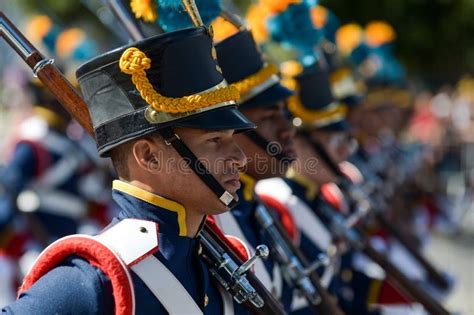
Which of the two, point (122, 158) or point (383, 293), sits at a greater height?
point (122, 158)

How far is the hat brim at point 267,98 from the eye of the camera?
4.05m

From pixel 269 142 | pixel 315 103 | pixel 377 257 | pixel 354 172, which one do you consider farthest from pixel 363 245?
pixel 354 172

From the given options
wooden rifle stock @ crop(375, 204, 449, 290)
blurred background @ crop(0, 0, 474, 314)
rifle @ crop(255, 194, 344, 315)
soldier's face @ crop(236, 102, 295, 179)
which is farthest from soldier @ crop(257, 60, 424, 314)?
blurred background @ crop(0, 0, 474, 314)

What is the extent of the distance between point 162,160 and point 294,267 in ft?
5.00

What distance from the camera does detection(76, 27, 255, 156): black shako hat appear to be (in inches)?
103

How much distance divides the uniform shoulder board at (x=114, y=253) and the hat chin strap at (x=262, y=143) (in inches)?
55.8

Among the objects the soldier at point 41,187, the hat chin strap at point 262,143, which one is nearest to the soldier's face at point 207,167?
the hat chin strap at point 262,143

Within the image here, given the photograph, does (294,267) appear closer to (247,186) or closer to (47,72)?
(247,186)

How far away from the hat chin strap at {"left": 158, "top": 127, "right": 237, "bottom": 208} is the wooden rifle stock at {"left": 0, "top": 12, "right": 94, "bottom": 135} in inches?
11.5

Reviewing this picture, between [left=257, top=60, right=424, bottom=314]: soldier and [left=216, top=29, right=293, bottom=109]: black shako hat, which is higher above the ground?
[left=216, top=29, right=293, bottom=109]: black shako hat

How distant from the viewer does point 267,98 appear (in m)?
4.07

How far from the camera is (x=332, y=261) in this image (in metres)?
4.84

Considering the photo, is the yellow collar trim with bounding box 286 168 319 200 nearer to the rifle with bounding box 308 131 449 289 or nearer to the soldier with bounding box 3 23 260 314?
the rifle with bounding box 308 131 449 289

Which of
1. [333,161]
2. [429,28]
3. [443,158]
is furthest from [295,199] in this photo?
[429,28]
